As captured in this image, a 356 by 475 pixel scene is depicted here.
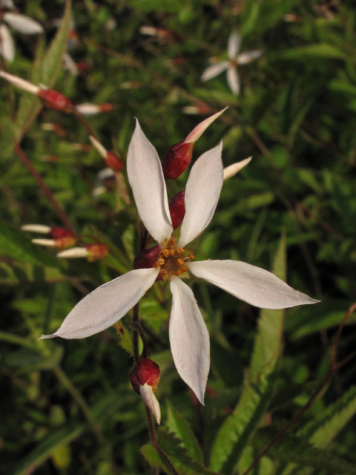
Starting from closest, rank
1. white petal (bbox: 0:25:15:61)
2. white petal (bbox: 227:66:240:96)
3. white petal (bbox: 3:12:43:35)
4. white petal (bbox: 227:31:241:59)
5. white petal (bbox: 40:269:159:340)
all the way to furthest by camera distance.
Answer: white petal (bbox: 40:269:159:340) → white petal (bbox: 0:25:15:61) → white petal (bbox: 3:12:43:35) → white petal (bbox: 227:66:240:96) → white petal (bbox: 227:31:241:59)

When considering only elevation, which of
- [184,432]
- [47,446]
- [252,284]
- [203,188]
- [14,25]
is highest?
[14,25]

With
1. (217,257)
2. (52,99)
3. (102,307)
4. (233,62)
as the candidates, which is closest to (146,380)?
(102,307)

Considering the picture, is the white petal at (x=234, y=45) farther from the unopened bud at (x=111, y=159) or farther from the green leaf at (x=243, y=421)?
the green leaf at (x=243, y=421)

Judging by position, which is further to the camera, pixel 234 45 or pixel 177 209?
pixel 234 45

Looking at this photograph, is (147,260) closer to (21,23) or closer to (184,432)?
(184,432)

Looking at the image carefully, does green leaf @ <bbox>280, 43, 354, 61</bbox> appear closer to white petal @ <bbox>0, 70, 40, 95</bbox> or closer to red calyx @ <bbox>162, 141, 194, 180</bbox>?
white petal @ <bbox>0, 70, 40, 95</bbox>

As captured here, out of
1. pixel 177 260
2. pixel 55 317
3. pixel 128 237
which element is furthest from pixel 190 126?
pixel 177 260

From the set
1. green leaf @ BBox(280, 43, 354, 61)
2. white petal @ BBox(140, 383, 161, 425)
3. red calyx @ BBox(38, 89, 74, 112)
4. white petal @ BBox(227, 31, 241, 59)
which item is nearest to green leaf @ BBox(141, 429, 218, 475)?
white petal @ BBox(140, 383, 161, 425)

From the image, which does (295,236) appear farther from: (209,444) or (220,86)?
(209,444)
